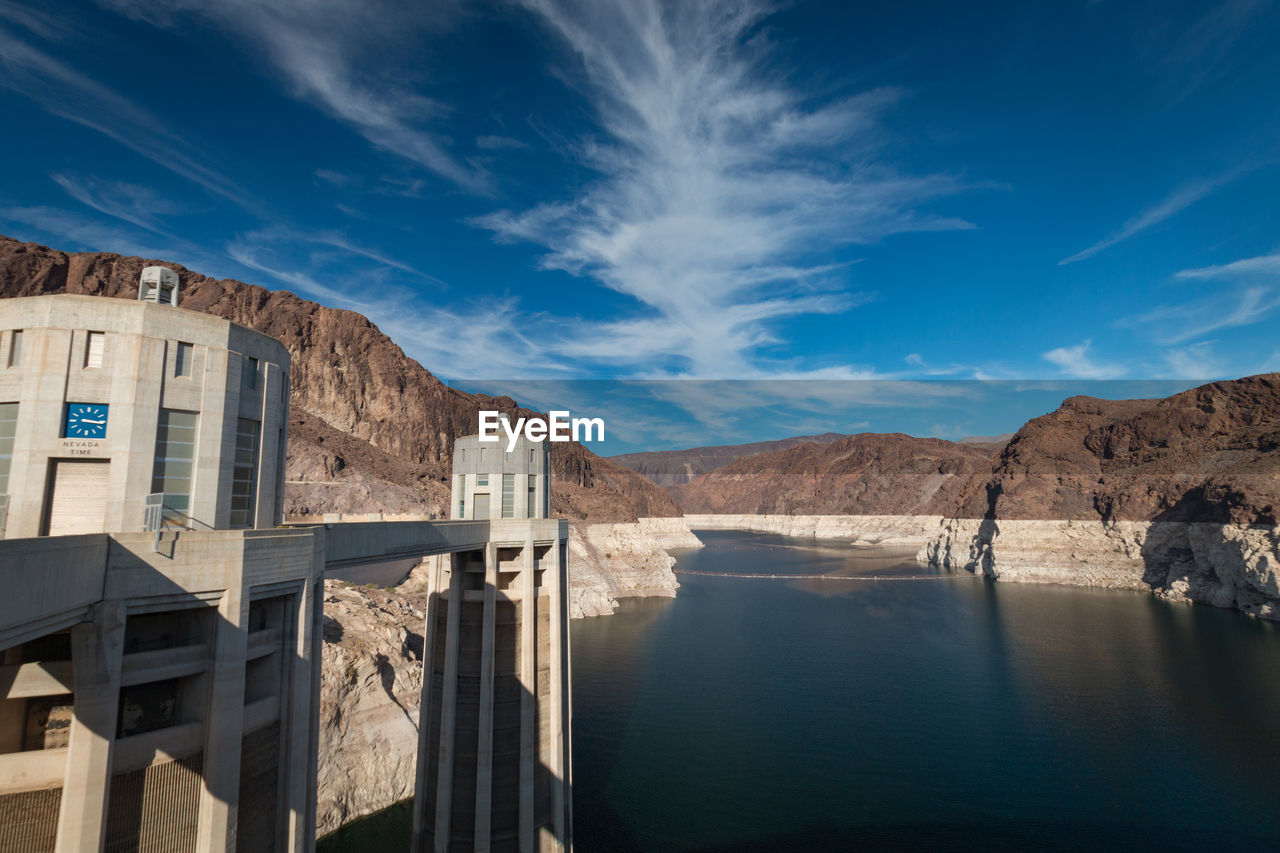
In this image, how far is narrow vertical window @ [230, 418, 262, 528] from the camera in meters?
12.5

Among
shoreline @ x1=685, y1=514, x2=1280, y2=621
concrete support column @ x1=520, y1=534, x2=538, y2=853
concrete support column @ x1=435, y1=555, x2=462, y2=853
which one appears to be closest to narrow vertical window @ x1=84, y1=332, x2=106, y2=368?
concrete support column @ x1=435, y1=555, x2=462, y2=853

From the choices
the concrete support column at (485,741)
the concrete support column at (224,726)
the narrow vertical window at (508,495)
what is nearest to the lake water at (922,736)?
the concrete support column at (485,741)

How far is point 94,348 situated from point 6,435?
1.93 m

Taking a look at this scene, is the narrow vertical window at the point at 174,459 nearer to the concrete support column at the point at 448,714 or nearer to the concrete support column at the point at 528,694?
the concrete support column at the point at 448,714

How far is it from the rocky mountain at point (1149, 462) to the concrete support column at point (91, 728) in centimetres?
11285

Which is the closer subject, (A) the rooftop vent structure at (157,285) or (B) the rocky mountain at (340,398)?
(A) the rooftop vent structure at (157,285)

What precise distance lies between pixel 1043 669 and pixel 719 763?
1555 inches

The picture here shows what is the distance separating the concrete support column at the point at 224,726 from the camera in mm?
10719

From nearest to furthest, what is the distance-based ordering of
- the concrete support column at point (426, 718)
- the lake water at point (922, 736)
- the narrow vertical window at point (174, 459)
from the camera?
the narrow vertical window at point (174, 459)
the concrete support column at point (426, 718)
the lake water at point (922, 736)

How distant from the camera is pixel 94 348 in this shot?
11.0 metres

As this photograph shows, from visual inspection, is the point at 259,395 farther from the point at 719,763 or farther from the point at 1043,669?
the point at 1043,669

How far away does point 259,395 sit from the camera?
13.0 m

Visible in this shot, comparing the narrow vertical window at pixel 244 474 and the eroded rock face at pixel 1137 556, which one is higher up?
A: the narrow vertical window at pixel 244 474

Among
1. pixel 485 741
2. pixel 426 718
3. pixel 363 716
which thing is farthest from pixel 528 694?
pixel 363 716
